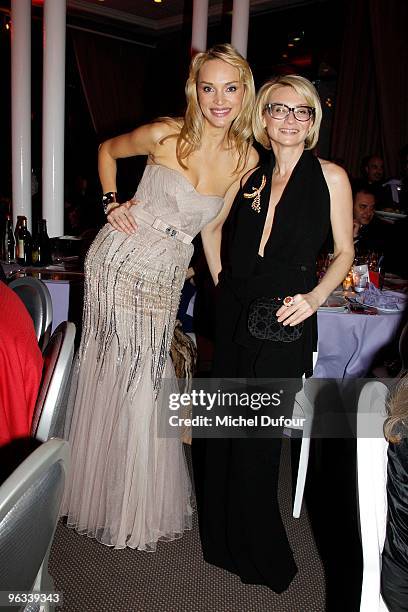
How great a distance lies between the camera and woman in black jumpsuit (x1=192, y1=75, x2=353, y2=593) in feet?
5.69

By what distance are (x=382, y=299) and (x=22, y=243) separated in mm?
2351

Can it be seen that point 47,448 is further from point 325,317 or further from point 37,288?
point 325,317

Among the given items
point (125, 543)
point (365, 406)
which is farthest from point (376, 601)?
point (125, 543)

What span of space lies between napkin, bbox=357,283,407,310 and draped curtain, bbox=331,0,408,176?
3.74m

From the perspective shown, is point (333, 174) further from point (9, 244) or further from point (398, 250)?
point (398, 250)

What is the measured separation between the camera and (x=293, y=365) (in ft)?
6.00

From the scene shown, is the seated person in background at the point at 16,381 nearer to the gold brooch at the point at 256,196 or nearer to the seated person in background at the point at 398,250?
the gold brooch at the point at 256,196

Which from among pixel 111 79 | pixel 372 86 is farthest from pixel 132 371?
pixel 111 79

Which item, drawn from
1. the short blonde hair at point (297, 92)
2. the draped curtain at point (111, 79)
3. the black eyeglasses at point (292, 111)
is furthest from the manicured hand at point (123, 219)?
the draped curtain at point (111, 79)

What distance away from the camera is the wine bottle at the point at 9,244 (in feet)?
12.5

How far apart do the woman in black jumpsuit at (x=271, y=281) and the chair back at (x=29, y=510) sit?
1017 millimetres

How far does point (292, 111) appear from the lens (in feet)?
5.55

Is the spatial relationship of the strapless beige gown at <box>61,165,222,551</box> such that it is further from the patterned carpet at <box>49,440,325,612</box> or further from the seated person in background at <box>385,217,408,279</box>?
the seated person in background at <box>385,217,408,279</box>

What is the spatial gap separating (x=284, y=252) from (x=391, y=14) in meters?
5.39
